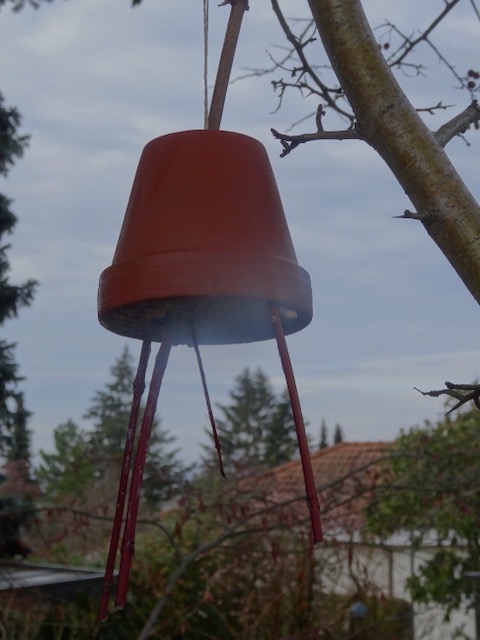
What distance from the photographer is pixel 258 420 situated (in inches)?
1228

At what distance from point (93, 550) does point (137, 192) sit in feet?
34.3

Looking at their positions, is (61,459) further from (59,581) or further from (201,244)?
(201,244)

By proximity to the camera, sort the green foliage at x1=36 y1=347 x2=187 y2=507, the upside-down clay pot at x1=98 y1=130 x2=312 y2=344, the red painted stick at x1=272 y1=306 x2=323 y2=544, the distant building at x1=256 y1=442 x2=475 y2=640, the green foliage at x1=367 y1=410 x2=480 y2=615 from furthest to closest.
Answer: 1. the green foliage at x1=36 y1=347 x2=187 y2=507
2. the green foliage at x1=367 y1=410 x2=480 y2=615
3. the distant building at x1=256 y1=442 x2=475 y2=640
4. the upside-down clay pot at x1=98 y1=130 x2=312 y2=344
5. the red painted stick at x1=272 y1=306 x2=323 y2=544

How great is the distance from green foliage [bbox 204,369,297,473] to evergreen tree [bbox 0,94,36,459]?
625 inches

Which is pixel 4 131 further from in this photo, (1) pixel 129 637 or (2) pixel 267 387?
(2) pixel 267 387

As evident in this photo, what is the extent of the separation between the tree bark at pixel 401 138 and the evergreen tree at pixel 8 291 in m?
9.88

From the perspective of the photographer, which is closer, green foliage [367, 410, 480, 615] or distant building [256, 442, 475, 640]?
distant building [256, 442, 475, 640]

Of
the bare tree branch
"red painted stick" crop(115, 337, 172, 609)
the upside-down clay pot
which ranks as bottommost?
"red painted stick" crop(115, 337, 172, 609)

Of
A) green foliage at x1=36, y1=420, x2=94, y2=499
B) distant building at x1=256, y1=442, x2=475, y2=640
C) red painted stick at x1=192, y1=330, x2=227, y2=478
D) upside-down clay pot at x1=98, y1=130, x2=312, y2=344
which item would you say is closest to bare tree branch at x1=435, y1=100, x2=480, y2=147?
upside-down clay pot at x1=98, y1=130, x2=312, y2=344

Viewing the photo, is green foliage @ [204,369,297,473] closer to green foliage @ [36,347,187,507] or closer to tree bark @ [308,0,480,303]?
green foliage @ [36,347,187,507]

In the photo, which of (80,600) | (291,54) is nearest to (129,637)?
(80,600)

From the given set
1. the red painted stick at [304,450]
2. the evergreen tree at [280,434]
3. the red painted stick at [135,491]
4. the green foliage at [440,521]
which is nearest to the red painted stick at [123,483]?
the red painted stick at [135,491]

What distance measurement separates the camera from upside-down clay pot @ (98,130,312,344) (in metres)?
0.94

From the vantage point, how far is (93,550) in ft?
35.8
